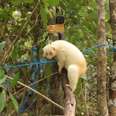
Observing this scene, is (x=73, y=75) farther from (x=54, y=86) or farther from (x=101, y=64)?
(x=101, y=64)

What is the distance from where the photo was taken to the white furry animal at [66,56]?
2.89 metres

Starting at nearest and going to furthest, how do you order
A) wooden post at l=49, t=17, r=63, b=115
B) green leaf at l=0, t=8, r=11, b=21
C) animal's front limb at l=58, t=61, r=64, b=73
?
animal's front limb at l=58, t=61, r=64, b=73 < wooden post at l=49, t=17, r=63, b=115 < green leaf at l=0, t=8, r=11, b=21

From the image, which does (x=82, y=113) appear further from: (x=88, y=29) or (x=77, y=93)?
(x=88, y=29)

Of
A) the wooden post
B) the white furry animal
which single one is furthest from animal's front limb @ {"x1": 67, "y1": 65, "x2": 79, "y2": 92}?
the wooden post

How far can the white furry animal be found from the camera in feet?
9.50

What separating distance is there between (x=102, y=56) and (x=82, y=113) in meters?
0.62

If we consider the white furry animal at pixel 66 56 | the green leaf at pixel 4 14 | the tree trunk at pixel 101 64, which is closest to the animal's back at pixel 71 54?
the white furry animal at pixel 66 56

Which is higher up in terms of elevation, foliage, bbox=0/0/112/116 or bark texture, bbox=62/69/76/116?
foliage, bbox=0/0/112/116

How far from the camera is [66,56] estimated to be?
3004 millimetres

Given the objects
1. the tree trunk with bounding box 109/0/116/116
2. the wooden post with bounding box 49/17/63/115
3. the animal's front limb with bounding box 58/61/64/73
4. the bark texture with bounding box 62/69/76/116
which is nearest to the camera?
the bark texture with bounding box 62/69/76/116

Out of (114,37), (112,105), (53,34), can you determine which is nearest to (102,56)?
(114,37)

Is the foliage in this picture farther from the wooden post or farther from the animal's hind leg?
the animal's hind leg

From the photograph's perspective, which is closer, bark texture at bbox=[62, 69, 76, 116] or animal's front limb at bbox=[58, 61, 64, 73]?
bark texture at bbox=[62, 69, 76, 116]

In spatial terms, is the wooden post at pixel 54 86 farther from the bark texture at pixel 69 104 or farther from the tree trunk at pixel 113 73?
the bark texture at pixel 69 104
